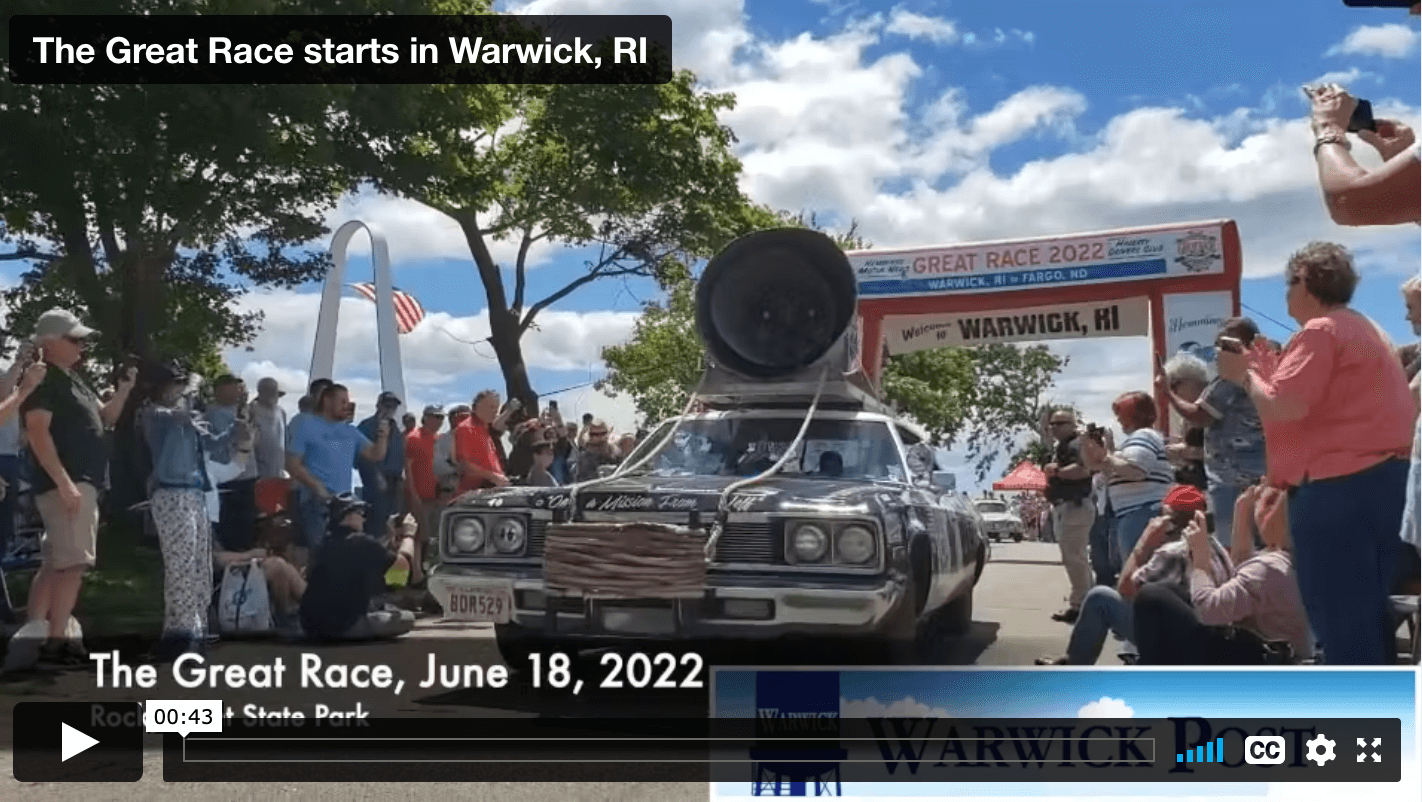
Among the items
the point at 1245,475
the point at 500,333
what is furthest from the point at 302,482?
the point at 1245,475

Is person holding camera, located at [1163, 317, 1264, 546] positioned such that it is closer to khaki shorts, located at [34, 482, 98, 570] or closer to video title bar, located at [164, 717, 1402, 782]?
video title bar, located at [164, 717, 1402, 782]

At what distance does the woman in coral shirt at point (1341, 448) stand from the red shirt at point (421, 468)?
14.2ft

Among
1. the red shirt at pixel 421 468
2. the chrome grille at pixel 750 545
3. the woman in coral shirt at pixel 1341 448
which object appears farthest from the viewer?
the red shirt at pixel 421 468

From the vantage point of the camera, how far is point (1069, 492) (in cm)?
588

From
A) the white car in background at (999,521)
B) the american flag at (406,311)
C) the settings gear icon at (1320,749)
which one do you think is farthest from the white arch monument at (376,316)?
the white car in background at (999,521)

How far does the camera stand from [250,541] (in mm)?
5551

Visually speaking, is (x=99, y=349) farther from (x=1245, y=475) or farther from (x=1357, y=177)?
(x=1357, y=177)

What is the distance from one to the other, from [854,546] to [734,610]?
461 millimetres

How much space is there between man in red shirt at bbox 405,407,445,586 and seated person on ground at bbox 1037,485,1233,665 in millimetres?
3263

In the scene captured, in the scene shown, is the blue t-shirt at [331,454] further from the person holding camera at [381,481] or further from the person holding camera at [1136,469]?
the person holding camera at [1136,469]

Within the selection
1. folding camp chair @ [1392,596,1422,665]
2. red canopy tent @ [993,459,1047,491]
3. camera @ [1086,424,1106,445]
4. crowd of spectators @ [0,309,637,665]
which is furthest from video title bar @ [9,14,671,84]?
red canopy tent @ [993,459,1047,491]

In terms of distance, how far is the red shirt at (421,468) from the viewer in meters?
6.05

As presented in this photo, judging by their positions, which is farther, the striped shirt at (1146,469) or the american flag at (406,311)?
the striped shirt at (1146,469)
